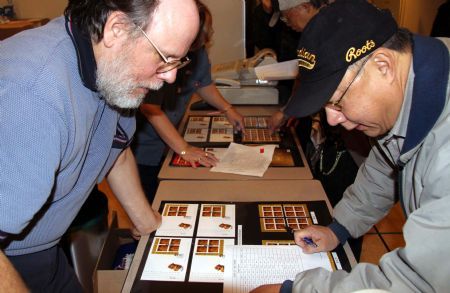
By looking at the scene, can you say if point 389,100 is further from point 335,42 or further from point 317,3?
point 317,3

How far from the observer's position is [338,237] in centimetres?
128

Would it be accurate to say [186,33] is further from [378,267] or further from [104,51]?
[378,267]

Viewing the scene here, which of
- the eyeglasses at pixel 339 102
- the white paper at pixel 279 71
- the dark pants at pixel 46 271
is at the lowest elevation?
the dark pants at pixel 46 271

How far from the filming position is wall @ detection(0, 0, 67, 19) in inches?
199

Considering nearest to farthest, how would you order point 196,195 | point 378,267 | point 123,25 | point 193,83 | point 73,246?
point 378,267
point 123,25
point 196,195
point 73,246
point 193,83

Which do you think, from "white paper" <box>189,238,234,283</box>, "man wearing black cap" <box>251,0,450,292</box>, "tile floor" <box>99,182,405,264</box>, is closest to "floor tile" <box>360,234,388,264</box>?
"tile floor" <box>99,182,405,264</box>

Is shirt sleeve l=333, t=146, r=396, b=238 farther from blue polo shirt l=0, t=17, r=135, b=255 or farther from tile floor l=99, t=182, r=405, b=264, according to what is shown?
tile floor l=99, t=182, r=405, b=264

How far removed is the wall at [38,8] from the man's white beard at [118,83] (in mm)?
4641


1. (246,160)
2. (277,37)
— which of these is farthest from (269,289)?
(277,37)

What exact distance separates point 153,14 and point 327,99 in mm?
485

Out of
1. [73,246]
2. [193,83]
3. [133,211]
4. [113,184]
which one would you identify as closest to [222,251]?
[133,211]

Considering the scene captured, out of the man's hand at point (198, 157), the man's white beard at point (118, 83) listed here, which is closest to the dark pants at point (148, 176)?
the man's hand at point (198, 157)

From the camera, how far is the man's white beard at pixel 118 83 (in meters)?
1.02

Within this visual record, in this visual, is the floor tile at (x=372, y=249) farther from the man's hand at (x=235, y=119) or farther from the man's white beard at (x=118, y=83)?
the man's white beard at (x=118, y=83)
